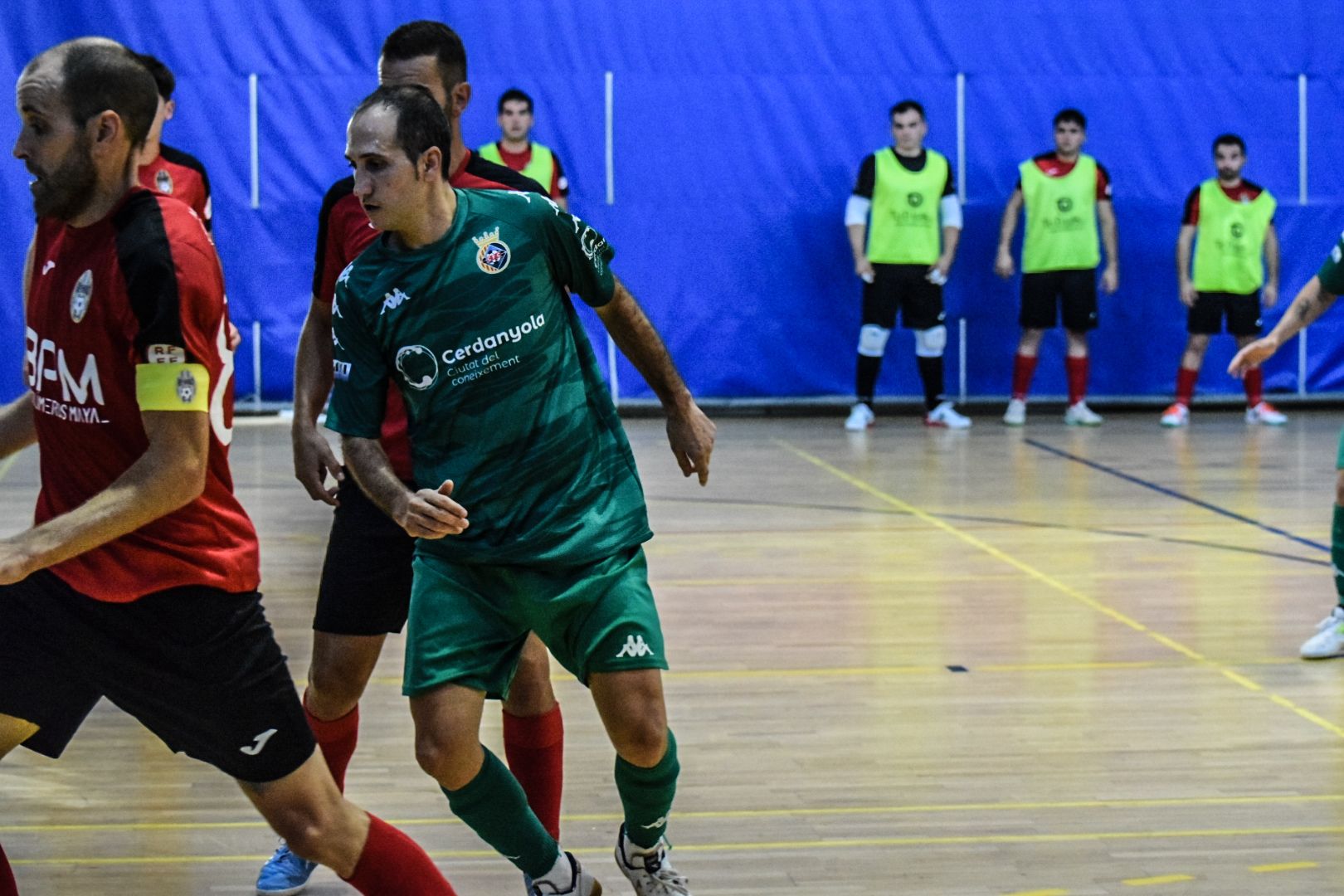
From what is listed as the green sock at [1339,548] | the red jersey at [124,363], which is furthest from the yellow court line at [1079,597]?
the red jersey at [124,363]

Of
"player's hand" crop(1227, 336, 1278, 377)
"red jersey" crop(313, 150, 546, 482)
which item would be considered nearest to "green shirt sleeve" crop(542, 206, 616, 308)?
"red jersey" crop(313, 150, 546, 482)

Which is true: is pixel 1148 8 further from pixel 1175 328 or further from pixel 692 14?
pixel 692 14

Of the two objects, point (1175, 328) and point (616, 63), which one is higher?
point (616, 63)

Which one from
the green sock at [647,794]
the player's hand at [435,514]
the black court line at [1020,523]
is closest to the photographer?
the player's hand at [435,514]

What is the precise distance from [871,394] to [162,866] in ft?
30.2

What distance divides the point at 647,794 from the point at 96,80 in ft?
5.21

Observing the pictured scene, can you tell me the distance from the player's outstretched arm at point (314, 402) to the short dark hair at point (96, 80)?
3.62 ft

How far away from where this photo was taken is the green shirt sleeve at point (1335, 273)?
5.33 meters

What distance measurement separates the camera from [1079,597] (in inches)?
271

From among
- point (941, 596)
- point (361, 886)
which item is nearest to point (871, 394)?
point (941, 596)

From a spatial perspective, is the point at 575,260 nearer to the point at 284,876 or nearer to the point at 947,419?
the point at 284,876

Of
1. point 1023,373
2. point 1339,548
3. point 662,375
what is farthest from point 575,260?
point 1023,373

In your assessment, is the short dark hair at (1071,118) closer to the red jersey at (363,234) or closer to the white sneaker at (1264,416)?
the white sneaker at (1264,416)

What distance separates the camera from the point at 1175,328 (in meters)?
13.6
